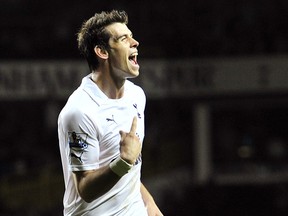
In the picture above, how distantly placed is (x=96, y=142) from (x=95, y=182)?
0.21m

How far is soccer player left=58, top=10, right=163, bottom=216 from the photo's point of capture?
3.78 m

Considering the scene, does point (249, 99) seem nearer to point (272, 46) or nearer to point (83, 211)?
point (272, 46)

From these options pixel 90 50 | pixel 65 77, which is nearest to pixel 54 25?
pixel 65 77

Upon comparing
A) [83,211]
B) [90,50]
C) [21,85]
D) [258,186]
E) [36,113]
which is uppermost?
[90,50]

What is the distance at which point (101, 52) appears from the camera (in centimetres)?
407

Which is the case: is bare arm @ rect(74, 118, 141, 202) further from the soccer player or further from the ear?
the ear

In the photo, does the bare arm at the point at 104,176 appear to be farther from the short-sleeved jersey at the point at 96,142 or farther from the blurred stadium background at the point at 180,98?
the blurred stadium background at the point at 180,98

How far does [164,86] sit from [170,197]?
1.78m

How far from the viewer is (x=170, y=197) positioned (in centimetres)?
1362

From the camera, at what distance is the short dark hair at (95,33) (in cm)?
407

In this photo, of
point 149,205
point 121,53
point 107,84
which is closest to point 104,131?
point 107,84

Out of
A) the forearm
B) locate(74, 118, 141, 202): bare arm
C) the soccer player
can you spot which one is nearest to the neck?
the soccer player

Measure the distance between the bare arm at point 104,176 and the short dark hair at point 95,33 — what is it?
43 cm

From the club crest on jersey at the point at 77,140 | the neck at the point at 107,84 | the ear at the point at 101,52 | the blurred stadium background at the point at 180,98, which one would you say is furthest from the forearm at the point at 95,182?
the blurred stadium background at the point at 180,98
